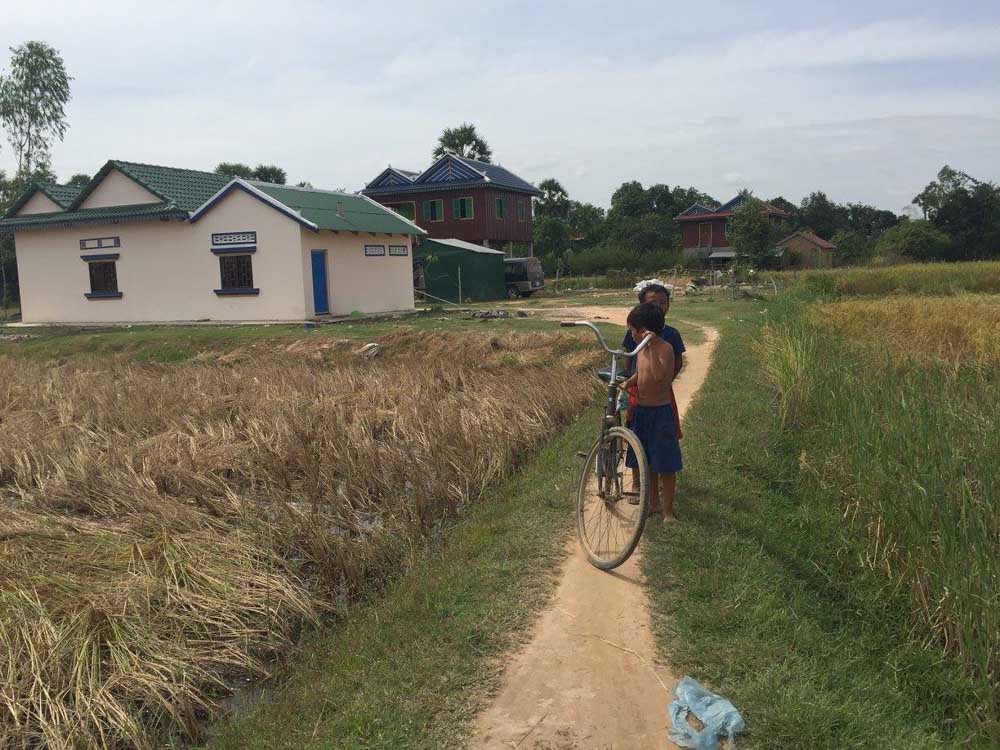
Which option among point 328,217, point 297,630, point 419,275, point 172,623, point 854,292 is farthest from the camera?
point 419,275

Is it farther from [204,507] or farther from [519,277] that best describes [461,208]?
[204,507]

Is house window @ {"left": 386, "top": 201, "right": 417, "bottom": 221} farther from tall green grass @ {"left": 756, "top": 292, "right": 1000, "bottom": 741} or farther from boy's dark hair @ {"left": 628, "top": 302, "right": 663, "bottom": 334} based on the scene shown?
boy's dark hair @ {"left": 628, "top": 302, "right": 663, "bottom": 334}

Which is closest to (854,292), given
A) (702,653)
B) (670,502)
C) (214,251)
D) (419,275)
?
(419,275)

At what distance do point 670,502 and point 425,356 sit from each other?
421 inches

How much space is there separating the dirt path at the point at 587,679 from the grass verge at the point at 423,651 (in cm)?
13

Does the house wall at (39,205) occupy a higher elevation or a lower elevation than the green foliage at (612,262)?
higher

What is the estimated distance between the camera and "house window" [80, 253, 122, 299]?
2536cm

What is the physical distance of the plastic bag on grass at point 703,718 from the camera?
357 centimetres

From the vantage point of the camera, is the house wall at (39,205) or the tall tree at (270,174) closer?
the house wall at (39,205)

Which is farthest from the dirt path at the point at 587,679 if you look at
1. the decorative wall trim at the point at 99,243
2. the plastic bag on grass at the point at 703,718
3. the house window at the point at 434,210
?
the house window at the point at 434,210

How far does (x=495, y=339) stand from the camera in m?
16.5

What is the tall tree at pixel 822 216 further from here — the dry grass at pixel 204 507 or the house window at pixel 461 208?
the dry grass at pixel 204 507

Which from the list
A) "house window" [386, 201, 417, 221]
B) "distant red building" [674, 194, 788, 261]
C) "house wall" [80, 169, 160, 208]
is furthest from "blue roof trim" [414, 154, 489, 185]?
"distant red building" [674, 194, 788, 261]

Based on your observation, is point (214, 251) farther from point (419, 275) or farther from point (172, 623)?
point (172, 623)
